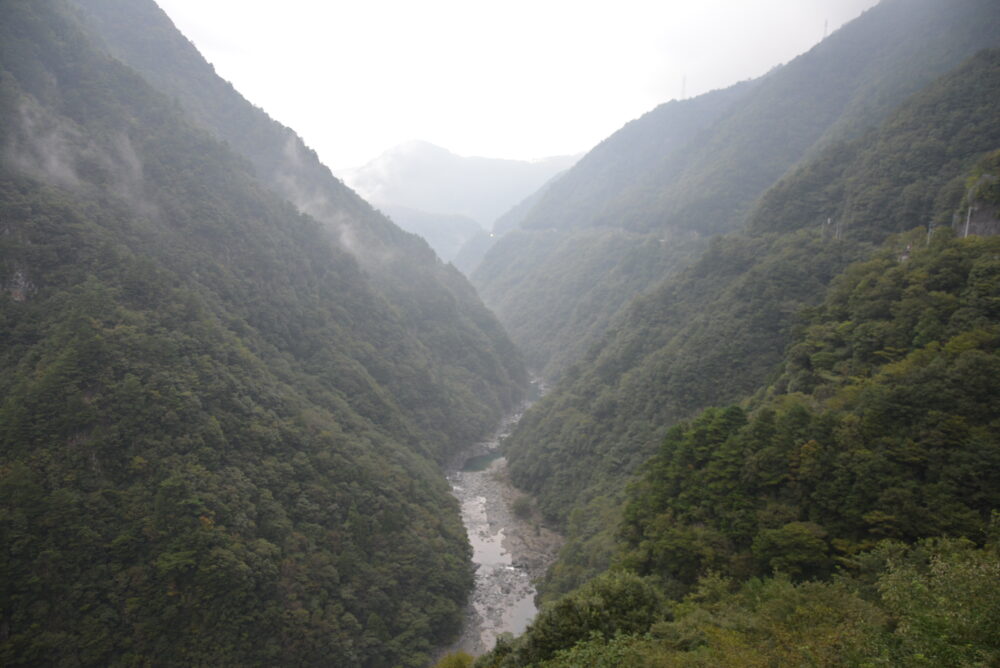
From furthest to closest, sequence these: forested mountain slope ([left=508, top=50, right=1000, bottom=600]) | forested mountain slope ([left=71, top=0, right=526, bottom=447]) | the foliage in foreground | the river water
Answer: forested mountain slope ([left=71, top=0, right=526, bottom=447]), forested mountain slope ([left=508, top=50, right=1000, bottom=600]), the river water, the foliage in foreground

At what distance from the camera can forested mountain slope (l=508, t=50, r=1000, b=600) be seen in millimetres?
46750

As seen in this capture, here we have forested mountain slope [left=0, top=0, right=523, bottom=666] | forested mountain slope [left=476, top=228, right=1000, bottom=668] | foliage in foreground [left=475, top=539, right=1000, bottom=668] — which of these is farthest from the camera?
forested mountain slope [left=0, top=0, right=523, bottom=666]

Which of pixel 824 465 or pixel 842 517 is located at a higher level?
pixel 824 465

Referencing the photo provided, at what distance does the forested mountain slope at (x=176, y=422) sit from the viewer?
28812 mm

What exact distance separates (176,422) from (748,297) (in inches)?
1966

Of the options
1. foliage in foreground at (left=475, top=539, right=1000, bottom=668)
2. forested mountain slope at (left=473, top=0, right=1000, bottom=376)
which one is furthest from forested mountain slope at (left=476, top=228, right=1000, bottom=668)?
forested mountain slope at (left=473, top=0, right=1000, bottom=376)

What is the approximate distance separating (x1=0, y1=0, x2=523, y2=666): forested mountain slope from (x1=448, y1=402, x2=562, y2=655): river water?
7.40 ft

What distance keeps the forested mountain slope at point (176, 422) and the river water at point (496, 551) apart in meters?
2.26

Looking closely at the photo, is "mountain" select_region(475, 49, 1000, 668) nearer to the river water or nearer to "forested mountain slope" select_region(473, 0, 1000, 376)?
the river water

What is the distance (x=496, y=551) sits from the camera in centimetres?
4891

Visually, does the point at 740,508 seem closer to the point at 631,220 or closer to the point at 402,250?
the point at 402,250

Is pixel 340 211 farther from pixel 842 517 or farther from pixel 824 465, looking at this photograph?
pixel 842 517

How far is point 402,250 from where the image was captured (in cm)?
10481

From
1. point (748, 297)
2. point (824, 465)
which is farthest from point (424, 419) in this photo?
point (824, 465)
